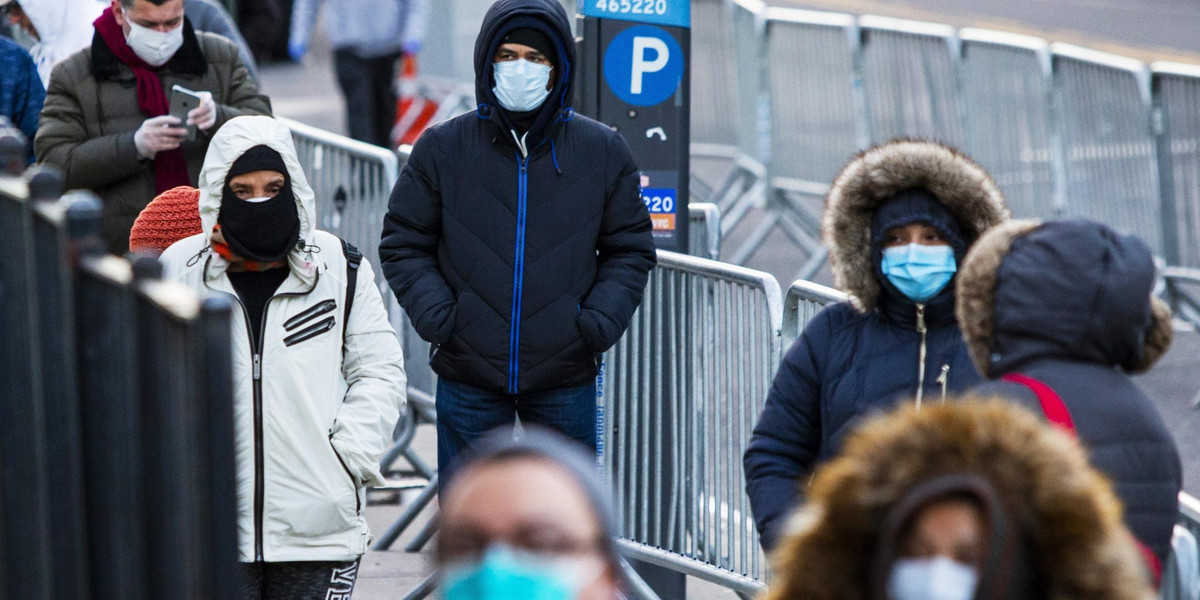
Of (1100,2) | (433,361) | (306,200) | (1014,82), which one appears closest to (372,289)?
(306,200)

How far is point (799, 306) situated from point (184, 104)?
2122 millimetres

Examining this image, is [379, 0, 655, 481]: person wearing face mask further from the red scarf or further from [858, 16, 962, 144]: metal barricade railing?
[858, 16, 962, 144]: metal barricade railing

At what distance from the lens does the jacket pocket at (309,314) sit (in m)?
4.18

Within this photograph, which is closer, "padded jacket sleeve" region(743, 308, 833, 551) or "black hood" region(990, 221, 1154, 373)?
"black hood" region(990, 221, 1154, 373)

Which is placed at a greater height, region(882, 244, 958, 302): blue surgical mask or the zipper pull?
region(882, 244, 958, 302): blue surgical mask

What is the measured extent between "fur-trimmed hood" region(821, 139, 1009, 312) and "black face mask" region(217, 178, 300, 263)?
4.23ft

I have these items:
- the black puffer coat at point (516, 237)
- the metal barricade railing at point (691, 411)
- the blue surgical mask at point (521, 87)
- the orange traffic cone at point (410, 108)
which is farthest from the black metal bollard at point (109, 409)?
the orange traffic cone at point (410, 108)

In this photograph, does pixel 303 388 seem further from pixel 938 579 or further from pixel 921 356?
pixel 938 579

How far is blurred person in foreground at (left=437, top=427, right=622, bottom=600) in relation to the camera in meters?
2.02

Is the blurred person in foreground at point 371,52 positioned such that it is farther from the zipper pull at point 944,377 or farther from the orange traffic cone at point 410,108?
the zipper pull at point 944,377

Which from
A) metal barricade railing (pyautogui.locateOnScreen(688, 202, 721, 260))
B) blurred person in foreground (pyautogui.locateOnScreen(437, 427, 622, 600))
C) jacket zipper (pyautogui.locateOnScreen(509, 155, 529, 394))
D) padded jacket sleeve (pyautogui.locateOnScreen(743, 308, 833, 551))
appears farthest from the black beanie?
blurred person in foreground (pyautogui.locateOnScreen(437, 427, 622, 600))

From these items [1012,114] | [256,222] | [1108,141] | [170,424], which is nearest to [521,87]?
[256,222]

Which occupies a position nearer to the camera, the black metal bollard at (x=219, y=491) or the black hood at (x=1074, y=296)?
the black metal bollard at (x=219, y=491)

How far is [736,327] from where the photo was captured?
540 centimetres
